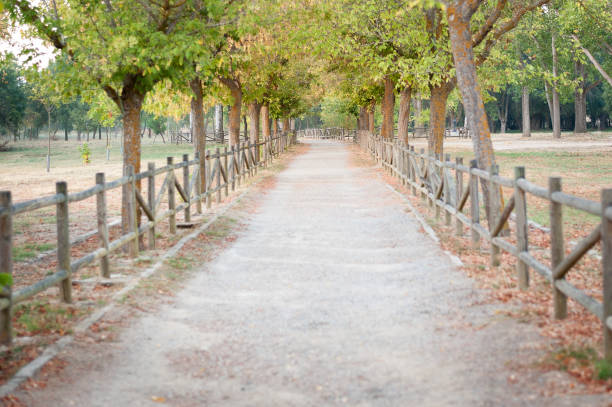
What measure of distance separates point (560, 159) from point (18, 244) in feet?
82.5

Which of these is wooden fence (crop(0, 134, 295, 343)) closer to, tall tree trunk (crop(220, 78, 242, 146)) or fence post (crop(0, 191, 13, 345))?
fence post (crop(0, 191, 13, 345))

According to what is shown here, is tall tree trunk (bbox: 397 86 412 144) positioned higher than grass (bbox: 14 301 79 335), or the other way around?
tall tree trunk (bbox: 397 86 412 144)

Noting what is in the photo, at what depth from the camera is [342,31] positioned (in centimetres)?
1923

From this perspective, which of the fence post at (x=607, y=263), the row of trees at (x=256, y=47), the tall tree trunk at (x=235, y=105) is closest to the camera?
the fence post at (x=607, y=263)

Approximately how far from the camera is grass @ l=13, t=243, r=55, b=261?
1043 centimetres

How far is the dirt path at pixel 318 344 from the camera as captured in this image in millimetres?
4809

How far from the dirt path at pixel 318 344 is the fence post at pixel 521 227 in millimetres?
592

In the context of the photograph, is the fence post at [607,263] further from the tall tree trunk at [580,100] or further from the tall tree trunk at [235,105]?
the tall tree trunk at [580,100]

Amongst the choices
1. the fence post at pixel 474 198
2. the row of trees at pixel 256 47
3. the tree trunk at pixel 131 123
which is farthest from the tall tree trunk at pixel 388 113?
the tree trunk at pixel 131 123

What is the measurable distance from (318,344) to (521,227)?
2.80 meters

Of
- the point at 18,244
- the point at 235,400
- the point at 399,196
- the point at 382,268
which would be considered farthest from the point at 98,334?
the point at 399,196

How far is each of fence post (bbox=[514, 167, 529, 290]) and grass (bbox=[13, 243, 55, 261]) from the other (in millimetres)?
7394

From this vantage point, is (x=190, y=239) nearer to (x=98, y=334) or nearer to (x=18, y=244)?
(x=18, y=244)

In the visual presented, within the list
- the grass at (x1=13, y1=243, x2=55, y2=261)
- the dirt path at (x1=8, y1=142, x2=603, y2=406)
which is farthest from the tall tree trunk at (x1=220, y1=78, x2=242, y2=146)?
the dirt path at (x1=8, y1=142, x2=603, y2=406)
